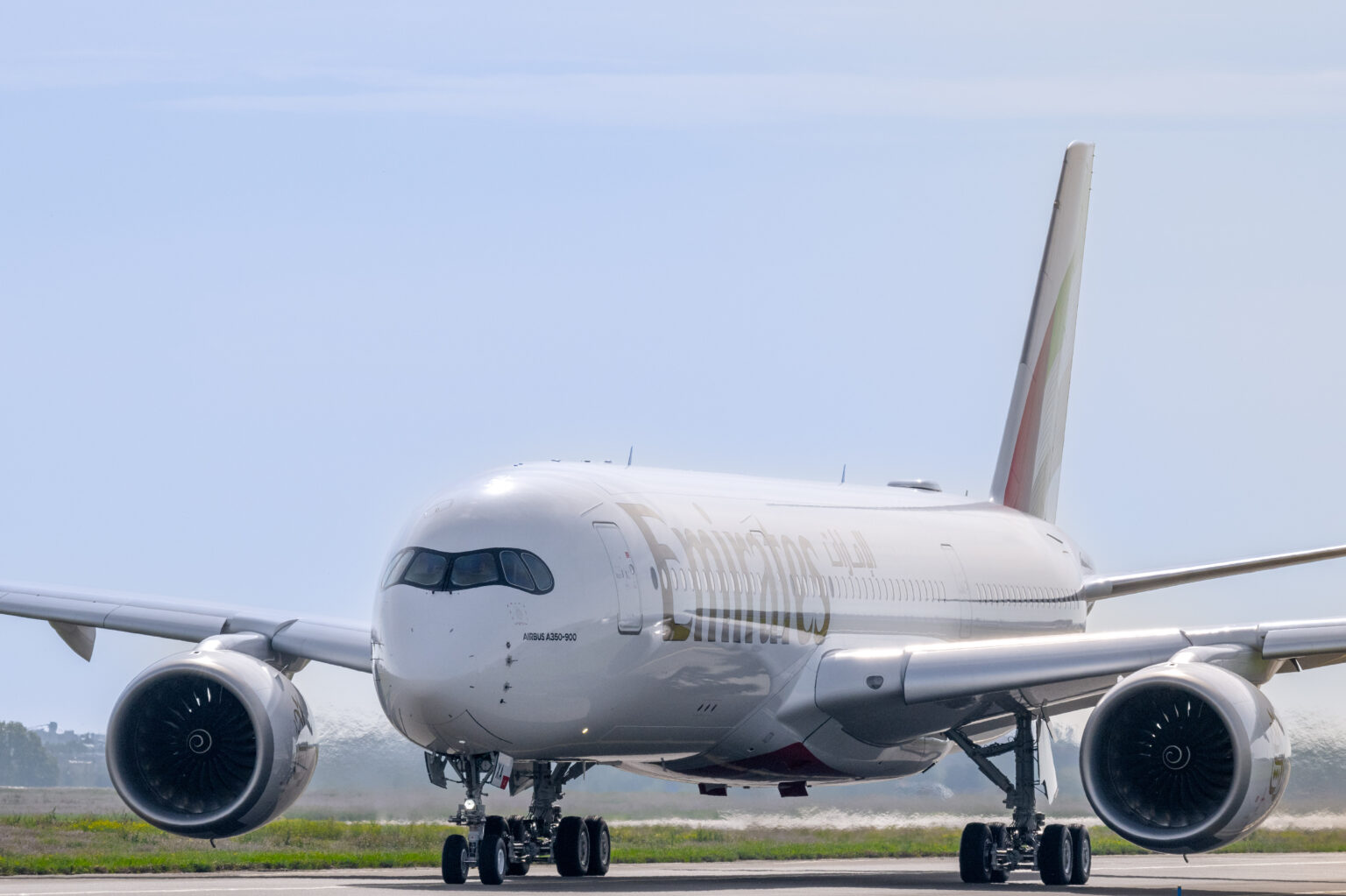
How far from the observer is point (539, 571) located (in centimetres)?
1942

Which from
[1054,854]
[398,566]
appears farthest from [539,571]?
[1054,854]

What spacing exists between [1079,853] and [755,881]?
3603 millimetres

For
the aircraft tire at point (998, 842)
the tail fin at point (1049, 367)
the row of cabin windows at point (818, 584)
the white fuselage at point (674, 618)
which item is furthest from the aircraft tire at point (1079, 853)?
the tail fin at point (1049, 367)

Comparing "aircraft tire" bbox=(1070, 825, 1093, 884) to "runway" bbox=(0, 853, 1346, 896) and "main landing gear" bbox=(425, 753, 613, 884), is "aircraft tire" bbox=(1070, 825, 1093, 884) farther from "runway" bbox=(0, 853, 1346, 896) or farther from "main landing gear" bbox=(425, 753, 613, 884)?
"main landing gear" bbox=(425, 753, 613, 884)

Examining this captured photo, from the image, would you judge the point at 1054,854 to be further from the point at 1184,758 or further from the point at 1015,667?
the point at 1184,758

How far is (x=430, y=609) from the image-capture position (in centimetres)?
1888

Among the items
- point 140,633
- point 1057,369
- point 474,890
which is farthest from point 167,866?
point 1057,369

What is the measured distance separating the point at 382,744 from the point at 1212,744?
1361cm

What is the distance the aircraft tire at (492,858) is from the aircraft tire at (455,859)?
6.0 inches

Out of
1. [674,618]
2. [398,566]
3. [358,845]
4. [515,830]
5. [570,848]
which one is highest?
[398,566]

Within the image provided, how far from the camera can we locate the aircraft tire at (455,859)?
19734 millimetres

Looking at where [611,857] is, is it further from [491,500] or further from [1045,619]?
[491,500]

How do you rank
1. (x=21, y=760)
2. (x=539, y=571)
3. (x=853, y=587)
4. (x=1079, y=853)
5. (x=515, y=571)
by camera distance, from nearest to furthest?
(x=515, y=571) → (x=539, y=571) → (x=1079, y=853) → (x=853, y=587) → (x=21, y=760)

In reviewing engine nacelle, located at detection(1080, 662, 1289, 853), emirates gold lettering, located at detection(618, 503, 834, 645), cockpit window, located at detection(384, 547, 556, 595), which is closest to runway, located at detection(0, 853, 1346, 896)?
engine nacelle, located at detection(1080, 662, 1289, 853)
